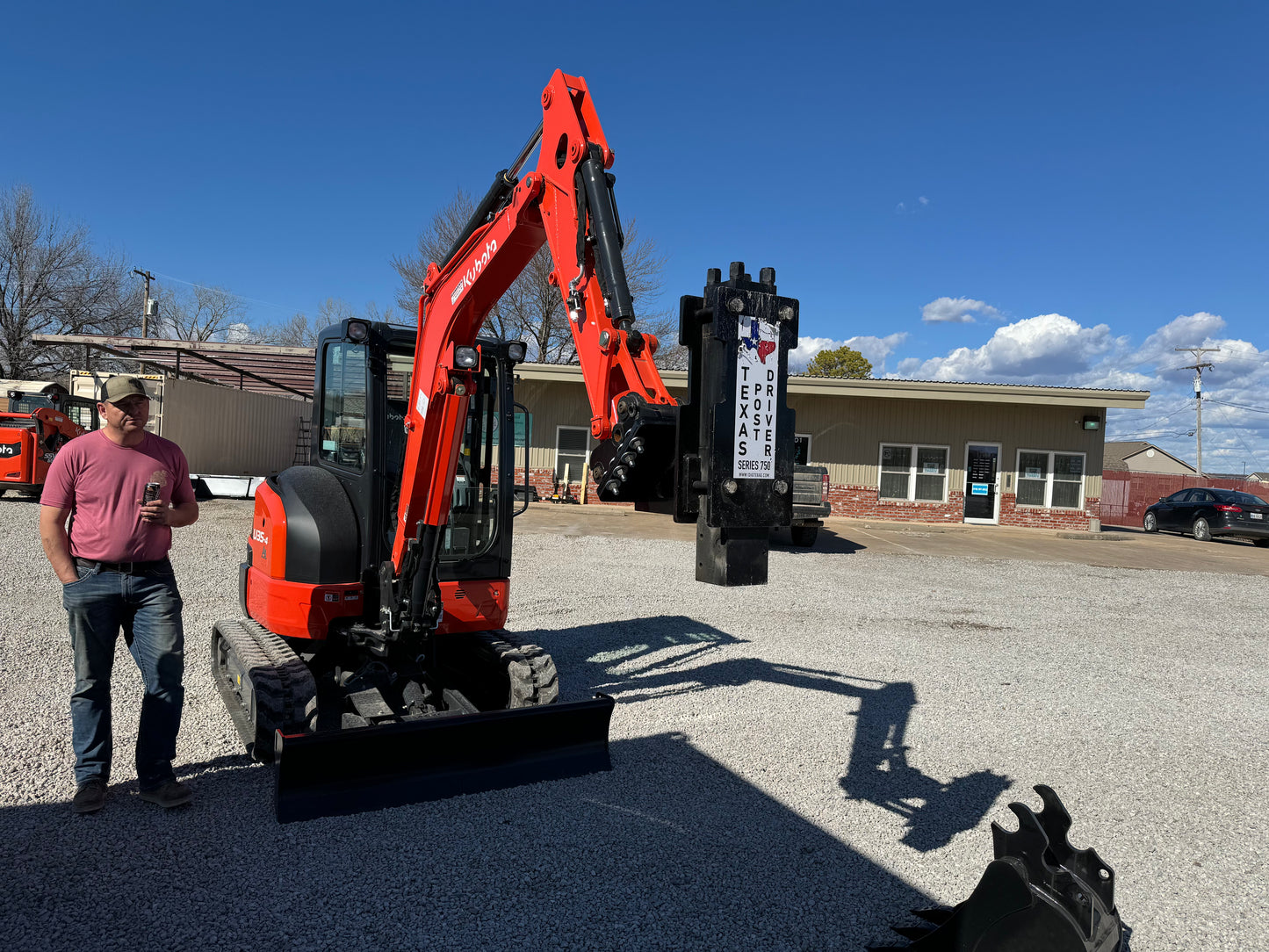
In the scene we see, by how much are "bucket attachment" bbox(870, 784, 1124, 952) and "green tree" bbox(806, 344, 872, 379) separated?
52579mm

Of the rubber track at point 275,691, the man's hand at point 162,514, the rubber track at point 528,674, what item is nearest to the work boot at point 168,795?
the rubber track at point 275,691

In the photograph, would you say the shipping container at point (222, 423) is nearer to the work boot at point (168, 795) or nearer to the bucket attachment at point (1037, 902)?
the work boot at point (168, 795)

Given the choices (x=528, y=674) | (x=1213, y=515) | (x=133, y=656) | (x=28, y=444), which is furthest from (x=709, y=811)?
(x=1213, y=515)

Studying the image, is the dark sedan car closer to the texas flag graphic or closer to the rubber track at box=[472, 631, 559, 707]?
the rubber track at box=[472, 631, 559, 707]

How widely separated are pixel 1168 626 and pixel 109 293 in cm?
4406

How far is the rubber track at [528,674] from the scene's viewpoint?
497 centimetres

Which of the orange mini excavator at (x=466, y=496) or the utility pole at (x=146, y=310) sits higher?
the utility pole at (x=146, y=310)

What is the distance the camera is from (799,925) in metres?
3.23

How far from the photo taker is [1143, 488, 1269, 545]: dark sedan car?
20828 mm

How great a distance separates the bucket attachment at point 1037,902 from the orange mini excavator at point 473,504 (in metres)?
0.01

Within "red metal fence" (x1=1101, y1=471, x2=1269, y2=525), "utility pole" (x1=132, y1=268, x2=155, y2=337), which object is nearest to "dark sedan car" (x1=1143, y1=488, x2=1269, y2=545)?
"red metal fence" (x1=1101, y1=471, x2=1269, y2=525)

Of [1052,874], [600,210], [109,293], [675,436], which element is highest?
[109,293]

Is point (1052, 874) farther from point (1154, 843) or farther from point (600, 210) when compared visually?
point (600, 210)

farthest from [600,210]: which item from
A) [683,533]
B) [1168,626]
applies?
[683,533]
